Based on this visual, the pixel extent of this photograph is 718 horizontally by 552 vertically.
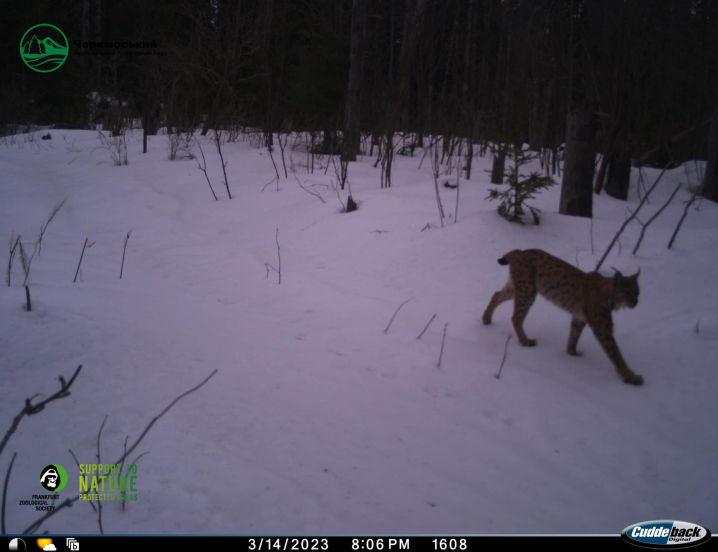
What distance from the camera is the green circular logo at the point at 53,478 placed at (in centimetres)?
225

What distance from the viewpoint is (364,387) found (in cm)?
367

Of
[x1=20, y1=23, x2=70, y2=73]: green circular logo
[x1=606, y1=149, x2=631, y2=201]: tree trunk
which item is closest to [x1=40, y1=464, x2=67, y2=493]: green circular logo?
[x1=606, y1=149, x2=631, y2=201]: tree trunk

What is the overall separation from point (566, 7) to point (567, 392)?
1141 centimetres

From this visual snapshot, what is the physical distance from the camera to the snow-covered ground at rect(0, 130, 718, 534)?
2497mm

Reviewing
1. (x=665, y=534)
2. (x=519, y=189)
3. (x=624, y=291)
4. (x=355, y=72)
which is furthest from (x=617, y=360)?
(x=355, y=72)

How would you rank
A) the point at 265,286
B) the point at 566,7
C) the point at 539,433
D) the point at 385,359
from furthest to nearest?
the point at 566,7 < the point at 265,286 < the point at 385,359 < the point at 539,433

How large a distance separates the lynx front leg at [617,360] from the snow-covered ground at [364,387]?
11cm

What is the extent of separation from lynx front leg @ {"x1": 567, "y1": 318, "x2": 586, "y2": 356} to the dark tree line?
3318 millimetres

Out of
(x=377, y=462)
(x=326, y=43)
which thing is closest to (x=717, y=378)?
(x=377, y=462)

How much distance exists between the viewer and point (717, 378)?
4.27 metres

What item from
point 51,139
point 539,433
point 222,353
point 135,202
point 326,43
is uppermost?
point 326,43

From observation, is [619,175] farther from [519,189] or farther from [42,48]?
[42,48]

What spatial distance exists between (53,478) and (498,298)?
3.97 m

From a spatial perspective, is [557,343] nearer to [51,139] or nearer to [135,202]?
[135,202]
